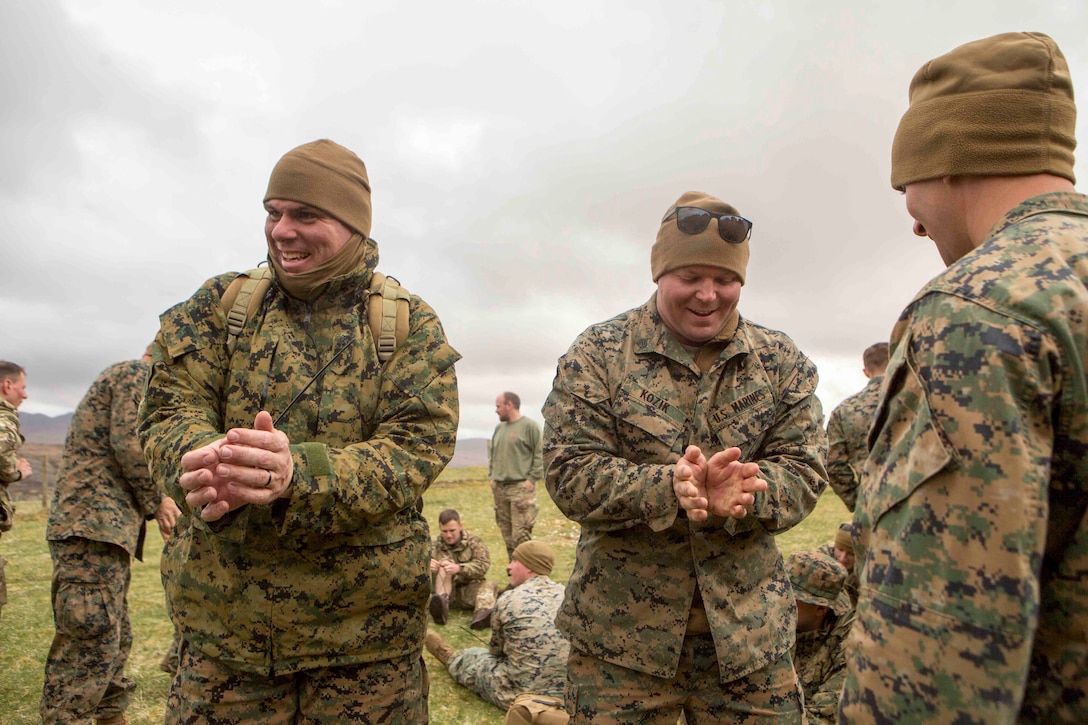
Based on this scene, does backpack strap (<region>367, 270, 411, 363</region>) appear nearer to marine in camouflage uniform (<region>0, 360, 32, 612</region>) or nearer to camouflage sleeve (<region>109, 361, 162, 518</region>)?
camouflage sleeve (<region>109, 361, 162, 518</region>)

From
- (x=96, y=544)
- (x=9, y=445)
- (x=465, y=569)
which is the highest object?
(x=9, y=445)

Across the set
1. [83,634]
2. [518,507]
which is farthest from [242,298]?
[518,507]

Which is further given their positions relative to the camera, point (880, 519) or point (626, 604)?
point (626, 604)

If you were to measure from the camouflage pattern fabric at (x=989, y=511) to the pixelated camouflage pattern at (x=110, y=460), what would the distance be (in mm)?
4911

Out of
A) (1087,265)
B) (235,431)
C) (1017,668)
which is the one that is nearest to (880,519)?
(1017,668)

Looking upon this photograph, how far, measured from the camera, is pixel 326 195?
3014mm

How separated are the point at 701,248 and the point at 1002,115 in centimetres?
147

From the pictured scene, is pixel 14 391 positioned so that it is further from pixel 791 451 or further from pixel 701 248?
pixel 791 451

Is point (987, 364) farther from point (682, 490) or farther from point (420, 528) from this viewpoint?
point (420, 528)

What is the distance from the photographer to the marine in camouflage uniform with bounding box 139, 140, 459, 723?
2650 millimetres

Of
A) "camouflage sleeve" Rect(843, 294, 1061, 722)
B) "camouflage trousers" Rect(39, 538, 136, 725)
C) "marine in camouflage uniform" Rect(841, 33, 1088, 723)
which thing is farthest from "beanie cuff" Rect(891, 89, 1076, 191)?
"camouflage trousers" Rect(39, 538, 136, 725)

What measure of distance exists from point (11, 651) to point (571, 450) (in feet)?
22.4

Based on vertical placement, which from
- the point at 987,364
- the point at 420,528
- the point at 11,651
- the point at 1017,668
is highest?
the point at 987,364

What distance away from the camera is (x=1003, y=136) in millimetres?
1719
